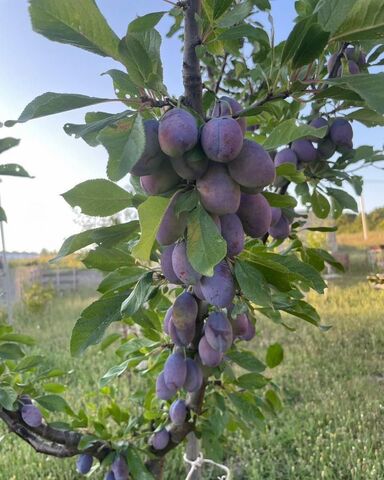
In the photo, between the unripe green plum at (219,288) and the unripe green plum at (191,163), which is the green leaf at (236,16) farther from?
the unripe green plum at (219,288)

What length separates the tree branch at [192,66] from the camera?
46 centimetres

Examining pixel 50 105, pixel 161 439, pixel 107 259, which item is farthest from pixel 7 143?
pixel 161 439

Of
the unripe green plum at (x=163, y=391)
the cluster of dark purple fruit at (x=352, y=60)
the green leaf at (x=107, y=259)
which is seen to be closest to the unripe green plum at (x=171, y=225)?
the green leaf at (x=107, y=259)

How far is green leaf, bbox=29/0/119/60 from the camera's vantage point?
39cm

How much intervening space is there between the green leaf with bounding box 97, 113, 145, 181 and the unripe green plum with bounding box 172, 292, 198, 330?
24cm

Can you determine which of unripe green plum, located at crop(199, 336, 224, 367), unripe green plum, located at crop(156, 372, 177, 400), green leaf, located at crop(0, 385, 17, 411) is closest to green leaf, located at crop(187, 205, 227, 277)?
unripe green plum, located at crop(199, 336, 224, 367)

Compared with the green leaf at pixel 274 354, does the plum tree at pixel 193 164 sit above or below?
above

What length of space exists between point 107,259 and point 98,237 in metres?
0.15

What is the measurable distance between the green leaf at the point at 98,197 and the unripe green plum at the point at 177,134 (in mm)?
108

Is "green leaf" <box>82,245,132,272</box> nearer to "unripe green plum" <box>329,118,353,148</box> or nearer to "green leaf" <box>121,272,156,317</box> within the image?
"green leaf" <box>121,272,156,317</box>

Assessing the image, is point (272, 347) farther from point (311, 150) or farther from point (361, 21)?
point (361, 21)

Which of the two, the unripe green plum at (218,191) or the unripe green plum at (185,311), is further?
the unripe green plum at (185,311)

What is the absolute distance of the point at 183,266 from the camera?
1.44 feet

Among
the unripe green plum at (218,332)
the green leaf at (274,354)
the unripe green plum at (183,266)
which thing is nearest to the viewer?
the unripe green plum at (183,266)
